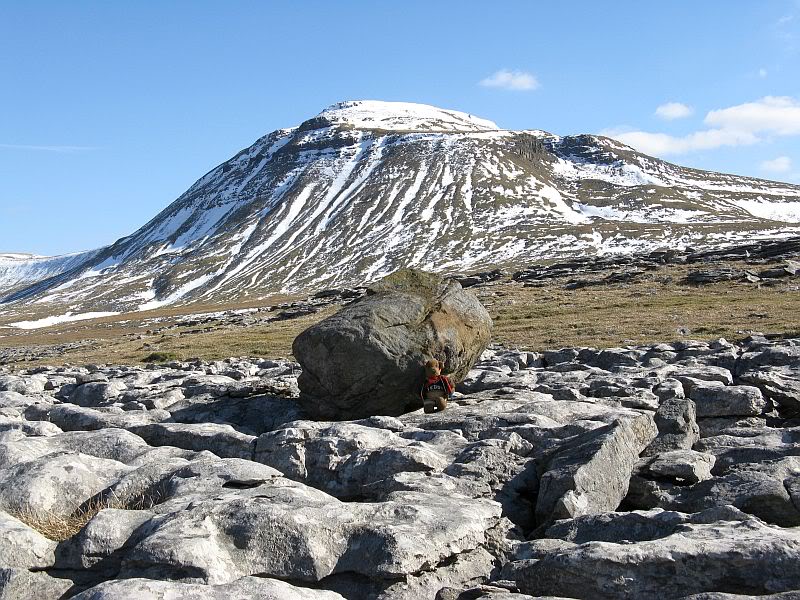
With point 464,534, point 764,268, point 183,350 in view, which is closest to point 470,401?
point 464,534

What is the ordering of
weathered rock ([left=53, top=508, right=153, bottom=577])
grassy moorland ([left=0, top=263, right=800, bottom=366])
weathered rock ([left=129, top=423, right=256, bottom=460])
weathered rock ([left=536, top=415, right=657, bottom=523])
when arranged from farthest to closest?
1. grassy moorland ([left=0, top=263, right=800, bottom=366])
2. weathered rock ([left=129, top=423, right=256, bottom=460])
3. weathered rock ([left=536, top=415, right=657, bottom=523])
4. weathered rock ([left=53, top=508, right=153, bottom=577])

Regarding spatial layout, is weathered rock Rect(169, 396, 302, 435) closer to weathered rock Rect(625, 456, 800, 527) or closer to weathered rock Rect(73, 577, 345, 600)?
weathered rock Rect(625, 456, 800, 527)

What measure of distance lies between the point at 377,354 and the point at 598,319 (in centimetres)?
2949

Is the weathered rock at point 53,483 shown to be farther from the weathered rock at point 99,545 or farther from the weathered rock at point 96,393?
the weathered rock at point 96,393

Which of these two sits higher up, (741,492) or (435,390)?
(435,390)

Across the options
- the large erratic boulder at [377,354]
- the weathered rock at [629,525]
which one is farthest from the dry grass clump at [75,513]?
the large erratic boulder at [377,354]

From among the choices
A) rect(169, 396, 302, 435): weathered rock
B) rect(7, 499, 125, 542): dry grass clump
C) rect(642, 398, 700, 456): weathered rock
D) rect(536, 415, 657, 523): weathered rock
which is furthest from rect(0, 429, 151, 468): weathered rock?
rect(642, 398, 700, 456): weathered rock

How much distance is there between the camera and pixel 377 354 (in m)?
20.5

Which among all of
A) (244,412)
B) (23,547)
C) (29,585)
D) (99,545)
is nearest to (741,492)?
(99,545)

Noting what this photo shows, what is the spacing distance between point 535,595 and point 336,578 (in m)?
2.77

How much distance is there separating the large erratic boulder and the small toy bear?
852 millimetres

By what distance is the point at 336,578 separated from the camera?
9.77 meters

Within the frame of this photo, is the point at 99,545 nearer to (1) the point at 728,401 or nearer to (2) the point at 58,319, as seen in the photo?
(1) the point at 728,401

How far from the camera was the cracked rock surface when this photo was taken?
8.95m
